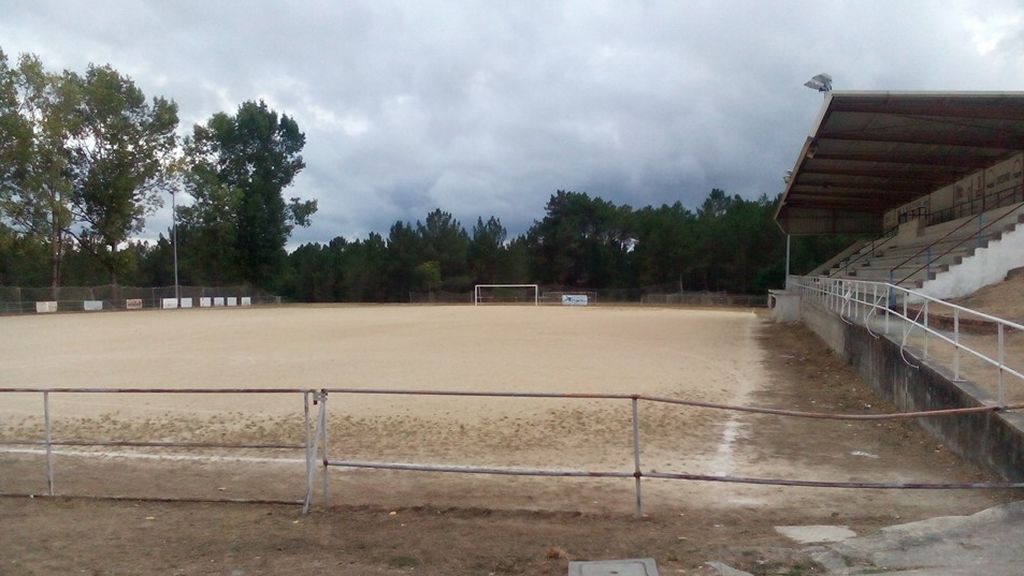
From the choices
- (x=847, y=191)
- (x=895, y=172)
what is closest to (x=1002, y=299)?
(x=895, y=172)

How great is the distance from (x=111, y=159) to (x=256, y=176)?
1881cm

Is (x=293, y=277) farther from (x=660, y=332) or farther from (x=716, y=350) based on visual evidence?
(x=716, y=350)

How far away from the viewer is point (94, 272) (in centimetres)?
10969

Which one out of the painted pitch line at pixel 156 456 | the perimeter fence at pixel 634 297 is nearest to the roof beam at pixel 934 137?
the painted pitch line at pixel 156 456

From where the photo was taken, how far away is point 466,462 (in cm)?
964

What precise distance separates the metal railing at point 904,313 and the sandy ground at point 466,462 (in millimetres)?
1293

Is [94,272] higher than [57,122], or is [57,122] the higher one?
[57,122]

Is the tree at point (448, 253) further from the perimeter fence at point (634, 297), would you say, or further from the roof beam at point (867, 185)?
the roof beam at point (867, 185)

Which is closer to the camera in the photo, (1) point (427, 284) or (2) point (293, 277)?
(1) point (427, 284)

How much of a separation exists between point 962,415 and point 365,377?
1190 centimetres

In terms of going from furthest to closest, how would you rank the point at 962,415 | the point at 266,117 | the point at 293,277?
1. the point at 293,277
2. the point at 266,117
3. the point at 962,415

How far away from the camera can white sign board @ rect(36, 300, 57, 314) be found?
201 feet

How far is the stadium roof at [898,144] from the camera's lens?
22562 mm

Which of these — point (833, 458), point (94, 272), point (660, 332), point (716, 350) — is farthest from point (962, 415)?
point (94, 272)
